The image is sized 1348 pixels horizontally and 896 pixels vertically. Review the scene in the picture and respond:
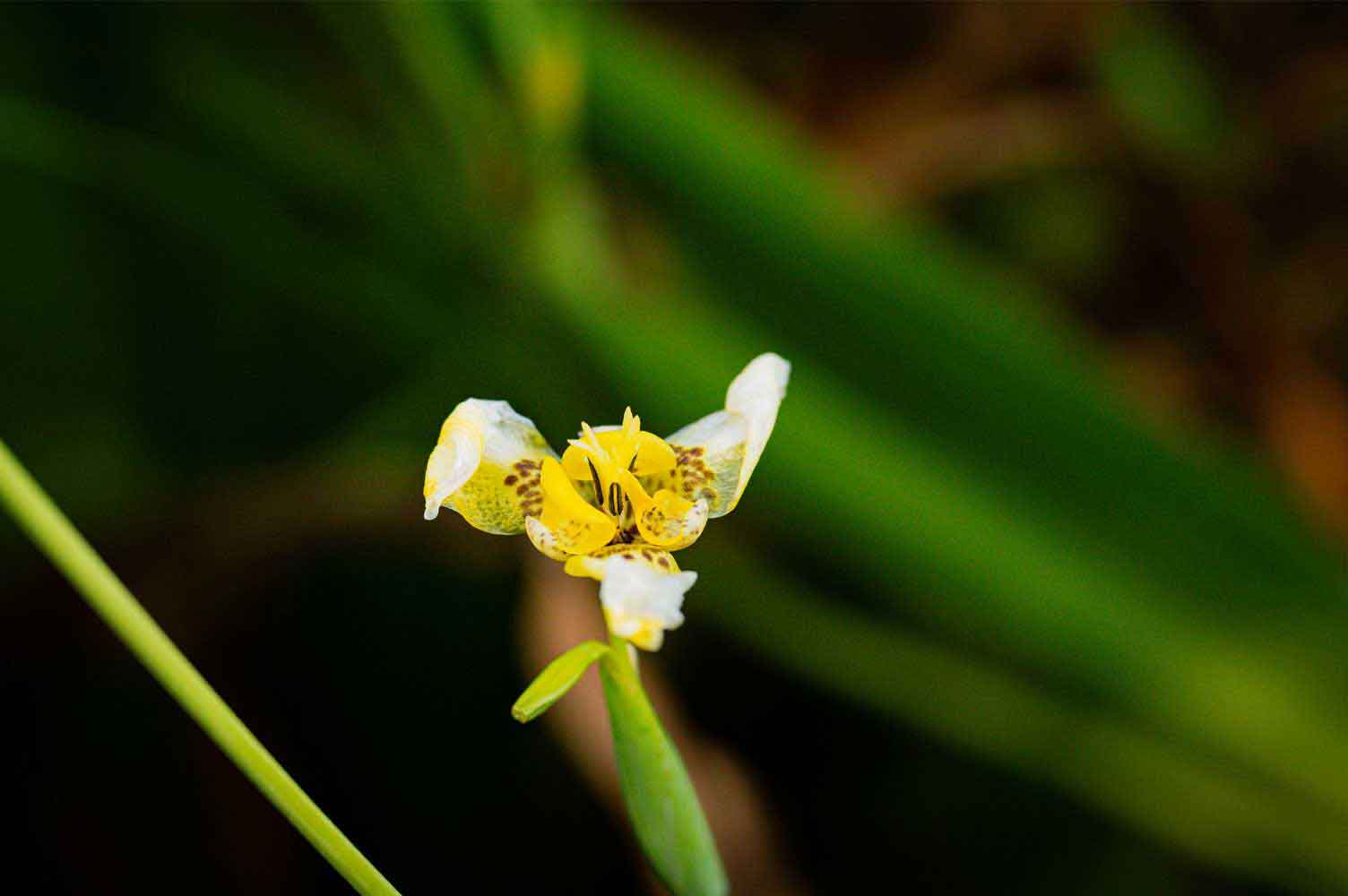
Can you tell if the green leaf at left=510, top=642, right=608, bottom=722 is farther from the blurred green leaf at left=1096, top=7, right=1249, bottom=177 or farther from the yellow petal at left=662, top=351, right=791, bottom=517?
the blurred green leaf at left=1096, top=7, right=1249, bottom=177

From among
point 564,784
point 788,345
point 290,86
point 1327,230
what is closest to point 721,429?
point 788,345

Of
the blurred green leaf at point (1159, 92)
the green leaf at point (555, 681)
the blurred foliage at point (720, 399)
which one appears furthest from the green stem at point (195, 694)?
the blurred green leaf at point (1159, 92)

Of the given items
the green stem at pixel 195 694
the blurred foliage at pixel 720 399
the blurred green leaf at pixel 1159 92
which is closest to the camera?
the green stem at pixel 195 694

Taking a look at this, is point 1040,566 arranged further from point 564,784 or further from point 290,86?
point 290,86

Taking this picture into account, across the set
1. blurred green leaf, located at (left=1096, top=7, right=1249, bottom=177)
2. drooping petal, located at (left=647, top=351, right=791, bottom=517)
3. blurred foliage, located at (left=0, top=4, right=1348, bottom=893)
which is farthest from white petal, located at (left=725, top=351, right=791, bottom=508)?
blurred green leaf, located at (left=1096, top=7, right=1249, bottom=177)

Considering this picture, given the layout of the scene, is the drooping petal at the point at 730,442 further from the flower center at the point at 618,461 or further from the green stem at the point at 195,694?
the green stem at the point at 195,694

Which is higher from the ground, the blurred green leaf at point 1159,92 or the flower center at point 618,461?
the blurred green leaf at point 1159,92

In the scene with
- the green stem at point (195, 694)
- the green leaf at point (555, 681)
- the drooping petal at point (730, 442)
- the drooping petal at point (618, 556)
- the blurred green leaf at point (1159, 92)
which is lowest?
the green stem at point (195, 694)

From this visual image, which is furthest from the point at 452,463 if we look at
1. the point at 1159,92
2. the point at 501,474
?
the point at 1159,92
